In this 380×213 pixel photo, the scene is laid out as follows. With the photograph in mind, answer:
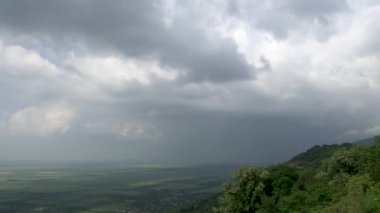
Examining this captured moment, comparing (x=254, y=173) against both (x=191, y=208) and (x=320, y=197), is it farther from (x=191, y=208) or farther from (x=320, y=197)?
(x=191, y=208)

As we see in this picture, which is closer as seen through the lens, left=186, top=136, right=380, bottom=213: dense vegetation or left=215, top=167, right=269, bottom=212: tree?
left=186, top=136, right=380, bottom=213: dense vegetation

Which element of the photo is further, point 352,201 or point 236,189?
point 236,189

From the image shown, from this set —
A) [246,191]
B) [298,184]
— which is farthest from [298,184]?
[246,191]

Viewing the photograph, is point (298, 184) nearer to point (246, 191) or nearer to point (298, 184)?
point (298, 184)

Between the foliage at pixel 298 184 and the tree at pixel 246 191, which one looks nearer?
the foliage at pixel 298 184

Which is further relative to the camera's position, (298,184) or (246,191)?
(298,184)

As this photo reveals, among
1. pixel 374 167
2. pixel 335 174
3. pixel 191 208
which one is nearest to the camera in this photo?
pixel 374 167

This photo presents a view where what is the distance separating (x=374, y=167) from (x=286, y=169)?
14664mm

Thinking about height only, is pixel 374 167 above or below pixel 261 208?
above

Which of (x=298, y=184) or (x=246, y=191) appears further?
(x=298, y=184)

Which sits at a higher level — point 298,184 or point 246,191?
point 298,184

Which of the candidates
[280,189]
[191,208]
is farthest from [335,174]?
[191,208]

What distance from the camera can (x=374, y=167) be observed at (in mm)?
48125

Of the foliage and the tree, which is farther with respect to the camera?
the tree
